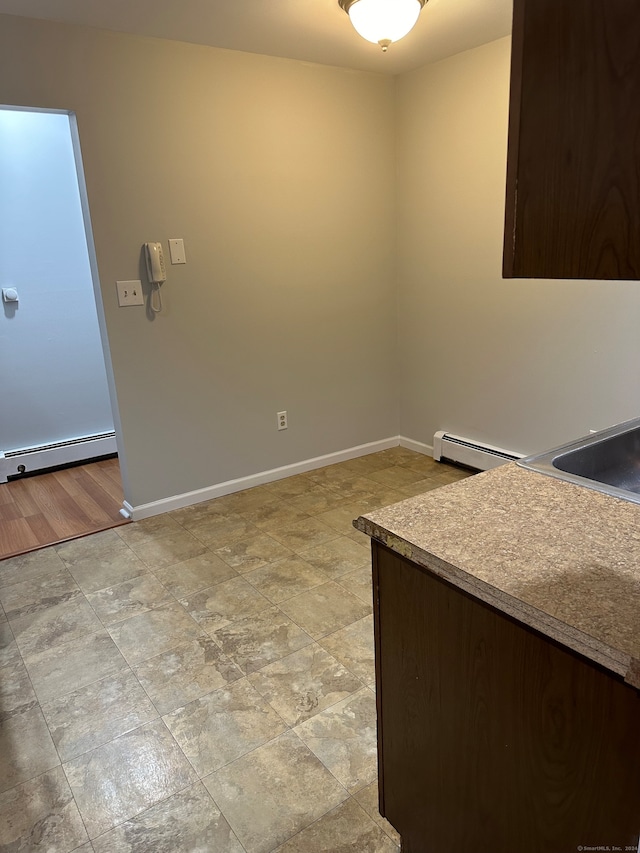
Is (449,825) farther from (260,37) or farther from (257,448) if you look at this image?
(260,37)

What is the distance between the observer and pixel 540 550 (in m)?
1.03

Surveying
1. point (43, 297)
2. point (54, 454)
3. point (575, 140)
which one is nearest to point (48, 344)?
point (43, 297)

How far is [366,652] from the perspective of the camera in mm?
2092

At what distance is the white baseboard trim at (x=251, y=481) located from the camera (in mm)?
3227

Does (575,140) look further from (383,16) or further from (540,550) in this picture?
(383,16)

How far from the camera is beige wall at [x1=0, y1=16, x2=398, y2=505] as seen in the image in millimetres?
2717

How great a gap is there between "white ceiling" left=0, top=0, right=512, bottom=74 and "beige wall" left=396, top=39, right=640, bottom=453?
302 mm

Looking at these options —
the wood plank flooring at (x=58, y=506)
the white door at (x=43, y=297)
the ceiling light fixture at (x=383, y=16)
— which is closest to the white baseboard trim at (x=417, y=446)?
the wood plank flooring at (x=58, y=506)

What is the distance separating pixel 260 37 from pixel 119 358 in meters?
1.69

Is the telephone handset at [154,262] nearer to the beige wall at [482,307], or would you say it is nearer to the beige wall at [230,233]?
the beige wall at [230,233]

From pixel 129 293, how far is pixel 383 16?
1.66m

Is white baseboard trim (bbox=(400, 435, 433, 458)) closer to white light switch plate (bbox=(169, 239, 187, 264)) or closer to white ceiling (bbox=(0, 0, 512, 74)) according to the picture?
white light switch plate (bbox=(169, 239, 187, 264))

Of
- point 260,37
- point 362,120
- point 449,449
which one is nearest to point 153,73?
point 260,37

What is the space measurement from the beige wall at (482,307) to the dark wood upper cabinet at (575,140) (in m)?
2.35
